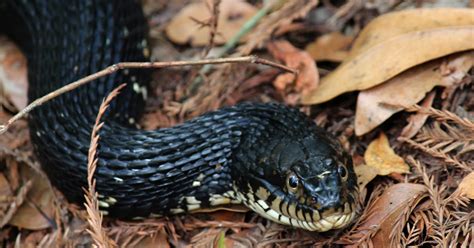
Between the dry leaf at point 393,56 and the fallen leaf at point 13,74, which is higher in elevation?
the fallen leaf at point 13,74

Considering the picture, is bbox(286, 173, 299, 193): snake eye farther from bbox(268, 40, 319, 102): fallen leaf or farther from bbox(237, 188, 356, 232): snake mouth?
bbox(268, 40, 319, 102): fallen leaf

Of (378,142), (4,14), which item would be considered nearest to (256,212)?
(378,142)

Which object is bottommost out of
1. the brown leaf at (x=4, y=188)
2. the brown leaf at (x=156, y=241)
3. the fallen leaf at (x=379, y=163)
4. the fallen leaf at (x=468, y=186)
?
the fallen leaf at (x=468, y=186)

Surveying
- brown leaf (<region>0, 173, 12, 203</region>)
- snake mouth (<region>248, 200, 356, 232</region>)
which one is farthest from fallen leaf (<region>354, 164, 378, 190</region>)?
brown leaf (<region>0, 173, 12, 203</region>)

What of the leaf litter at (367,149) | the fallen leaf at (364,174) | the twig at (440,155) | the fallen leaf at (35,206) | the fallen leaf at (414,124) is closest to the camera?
→ the leaf litter at (367,149)

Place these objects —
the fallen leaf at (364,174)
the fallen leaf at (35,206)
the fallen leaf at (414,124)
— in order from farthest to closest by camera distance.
Result: 1. the fallen leaf at (35,206)
2. the fallen leaf at (414,124)
3. the fallen leaf at (364,174)

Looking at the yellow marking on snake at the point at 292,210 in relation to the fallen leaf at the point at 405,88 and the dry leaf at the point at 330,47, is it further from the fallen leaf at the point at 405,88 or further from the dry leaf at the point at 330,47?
the dry leaf at the point at 330,47

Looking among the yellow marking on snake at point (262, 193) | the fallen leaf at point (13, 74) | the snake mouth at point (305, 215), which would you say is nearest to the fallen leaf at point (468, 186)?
the snake mouth at point (305, 215)

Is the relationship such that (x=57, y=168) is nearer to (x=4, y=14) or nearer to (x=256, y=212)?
(x=256, y=212)
